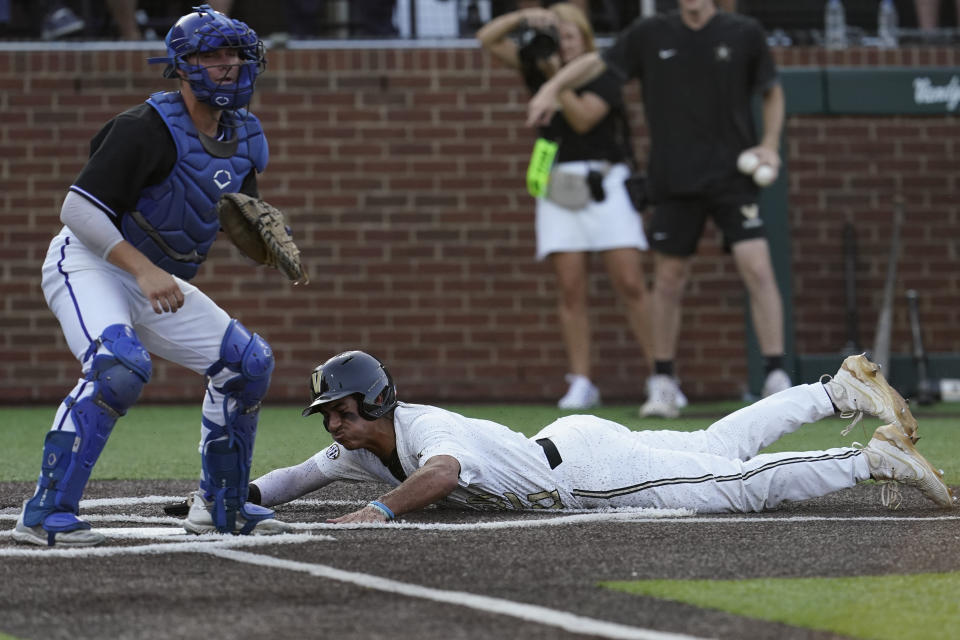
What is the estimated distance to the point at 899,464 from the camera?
620 centimetres

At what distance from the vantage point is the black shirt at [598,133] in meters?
11.6

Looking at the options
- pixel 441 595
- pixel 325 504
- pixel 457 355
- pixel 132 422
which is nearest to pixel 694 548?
pixel 441 595

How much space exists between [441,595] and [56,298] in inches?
86.3

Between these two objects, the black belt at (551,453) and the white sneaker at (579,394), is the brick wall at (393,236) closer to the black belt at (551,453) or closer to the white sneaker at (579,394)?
the white sneaker at (579,394)

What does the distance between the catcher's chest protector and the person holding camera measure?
5.79 metres

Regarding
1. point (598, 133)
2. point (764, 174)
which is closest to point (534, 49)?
point (598, 133)

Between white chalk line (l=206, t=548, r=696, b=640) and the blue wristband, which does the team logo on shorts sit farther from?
white chalk line (l=206, t=548, r=696, b=640)

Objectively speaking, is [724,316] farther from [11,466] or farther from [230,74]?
[230,74]

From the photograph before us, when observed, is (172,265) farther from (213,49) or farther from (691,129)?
(691,129)

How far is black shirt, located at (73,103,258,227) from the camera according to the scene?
18.4 ft

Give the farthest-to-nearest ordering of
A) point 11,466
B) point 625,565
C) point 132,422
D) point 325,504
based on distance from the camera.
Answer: point 132,422
point 11,466
point 325,504
point 625,565

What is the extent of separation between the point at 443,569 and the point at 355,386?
4.48 ft

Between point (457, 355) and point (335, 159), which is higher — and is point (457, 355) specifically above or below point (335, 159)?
below

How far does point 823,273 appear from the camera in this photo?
1337 centimetres
